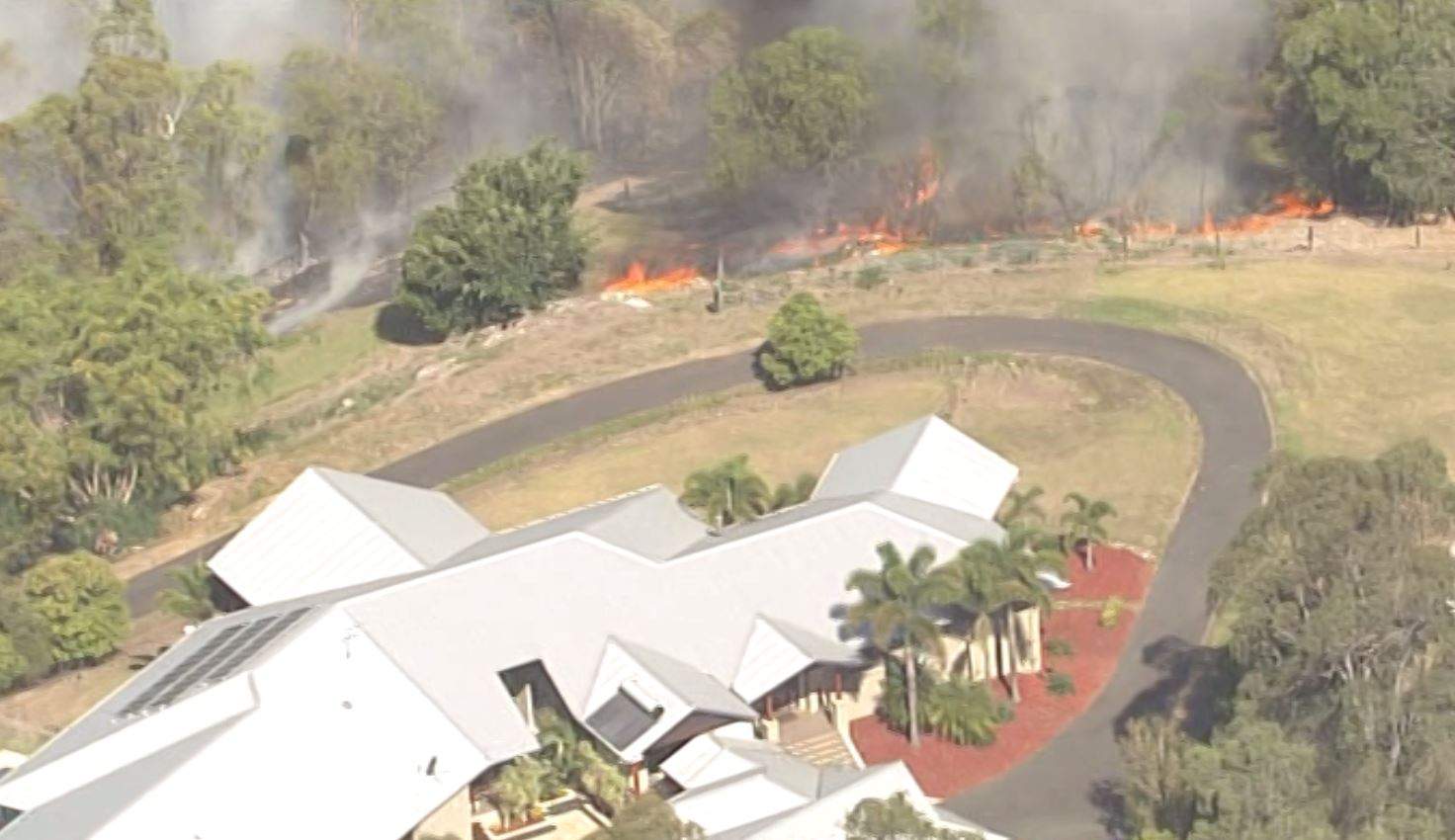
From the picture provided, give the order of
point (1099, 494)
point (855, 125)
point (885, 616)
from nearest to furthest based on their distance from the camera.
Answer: point (885, 616) < point (1099, 494) < point (855, 125)

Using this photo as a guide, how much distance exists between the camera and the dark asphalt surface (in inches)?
3123

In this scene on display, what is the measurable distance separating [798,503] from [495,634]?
14.3 m

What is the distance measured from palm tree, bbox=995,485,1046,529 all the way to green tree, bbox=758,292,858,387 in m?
14.7

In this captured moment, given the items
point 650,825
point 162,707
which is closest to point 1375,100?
point 650,825

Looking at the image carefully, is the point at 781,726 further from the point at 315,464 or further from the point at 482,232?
the point at 482,232

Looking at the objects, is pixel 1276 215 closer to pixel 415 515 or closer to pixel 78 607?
pixel 415 515

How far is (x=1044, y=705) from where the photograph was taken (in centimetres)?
8406

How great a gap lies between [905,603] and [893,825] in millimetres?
14038

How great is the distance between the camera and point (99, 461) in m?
99.9

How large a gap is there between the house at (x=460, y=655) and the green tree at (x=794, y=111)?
108 feet

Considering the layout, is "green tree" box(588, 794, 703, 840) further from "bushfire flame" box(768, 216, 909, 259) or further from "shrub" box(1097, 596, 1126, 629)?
"bushfire flame" box(768, 216, 909, 259)

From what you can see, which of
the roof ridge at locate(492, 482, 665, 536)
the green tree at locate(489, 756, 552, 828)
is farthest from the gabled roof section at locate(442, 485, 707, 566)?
the green tree at locate(489, 756, 552, 828)

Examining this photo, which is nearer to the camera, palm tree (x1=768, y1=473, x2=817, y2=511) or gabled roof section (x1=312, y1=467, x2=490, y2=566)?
gabled roof section (x1=312, y1=467, x2=490, y2=566)

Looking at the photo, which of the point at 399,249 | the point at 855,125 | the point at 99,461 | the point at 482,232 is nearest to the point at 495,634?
the point at 99,461
